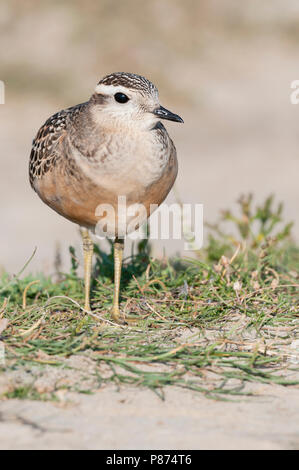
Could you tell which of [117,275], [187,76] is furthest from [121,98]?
[187,76]

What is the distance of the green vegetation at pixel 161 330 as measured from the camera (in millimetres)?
3770

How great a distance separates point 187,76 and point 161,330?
1040 centimetres

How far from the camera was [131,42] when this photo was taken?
14.7 metres

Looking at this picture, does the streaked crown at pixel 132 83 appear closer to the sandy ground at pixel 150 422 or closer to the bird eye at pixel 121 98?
the bird eye at pixel 121 98

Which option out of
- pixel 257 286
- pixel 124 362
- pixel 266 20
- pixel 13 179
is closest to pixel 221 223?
pixel 13 179

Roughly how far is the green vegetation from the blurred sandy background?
391 centimetres

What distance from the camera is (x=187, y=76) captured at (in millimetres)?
14242

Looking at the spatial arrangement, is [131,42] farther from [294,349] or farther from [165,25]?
[294,349]

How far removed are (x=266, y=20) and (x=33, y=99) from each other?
234 inches

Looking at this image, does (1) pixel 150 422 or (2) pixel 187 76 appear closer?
(1) pixel 150 422

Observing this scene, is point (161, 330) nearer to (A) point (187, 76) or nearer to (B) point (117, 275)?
(B) point (117, 275)

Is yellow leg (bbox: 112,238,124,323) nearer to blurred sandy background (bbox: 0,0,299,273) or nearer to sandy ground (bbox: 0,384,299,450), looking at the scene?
sandy ground (bbox: 0,384,299,450)

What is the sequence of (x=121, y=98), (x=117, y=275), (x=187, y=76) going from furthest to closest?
(x=187, y=76) → (x=117, y=275) → (x=121, y=98)

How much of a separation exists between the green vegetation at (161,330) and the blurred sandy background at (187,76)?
391 centimetres
